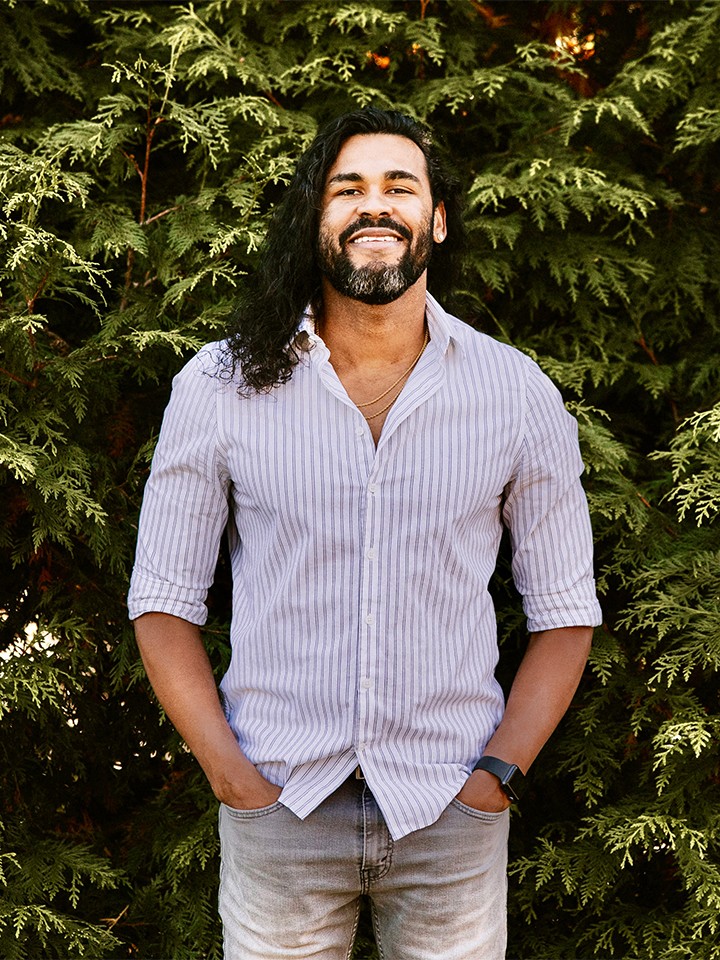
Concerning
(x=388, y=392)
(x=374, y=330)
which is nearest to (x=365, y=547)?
(x=388, y=392)

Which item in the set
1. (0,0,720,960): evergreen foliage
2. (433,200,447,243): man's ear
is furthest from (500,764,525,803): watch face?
(433,200,447,243): man's ear

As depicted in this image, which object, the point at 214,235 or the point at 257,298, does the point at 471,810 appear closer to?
the point at 257,298

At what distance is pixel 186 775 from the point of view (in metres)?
3.05

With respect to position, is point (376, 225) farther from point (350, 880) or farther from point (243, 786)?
point (350, 880)

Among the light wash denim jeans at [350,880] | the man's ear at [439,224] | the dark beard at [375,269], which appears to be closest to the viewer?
the light wash denim jeans at [350,880]

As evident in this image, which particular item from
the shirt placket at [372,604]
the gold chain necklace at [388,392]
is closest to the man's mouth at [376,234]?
the gold chain necklace at [388,392]

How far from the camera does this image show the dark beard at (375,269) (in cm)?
239

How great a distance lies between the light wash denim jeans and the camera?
2.27 meters

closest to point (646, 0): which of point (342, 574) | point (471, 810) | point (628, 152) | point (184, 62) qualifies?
point (628, 152)

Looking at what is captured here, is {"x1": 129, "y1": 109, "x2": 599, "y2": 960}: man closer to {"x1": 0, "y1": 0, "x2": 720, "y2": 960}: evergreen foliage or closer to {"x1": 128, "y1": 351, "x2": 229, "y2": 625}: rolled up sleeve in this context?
{"x1": 128, "y1": 351, "x2": 229, "y2": 625}: rolled up sleeve

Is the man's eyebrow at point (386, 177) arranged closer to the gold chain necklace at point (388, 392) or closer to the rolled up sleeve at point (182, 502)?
the gold chain necklace at point (388, 392)

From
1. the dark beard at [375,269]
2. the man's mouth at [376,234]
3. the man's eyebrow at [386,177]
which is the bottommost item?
the dark beard at [375,269]

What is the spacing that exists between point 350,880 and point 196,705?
1.74ft

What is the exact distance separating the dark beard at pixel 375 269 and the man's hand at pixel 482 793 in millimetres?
1132
